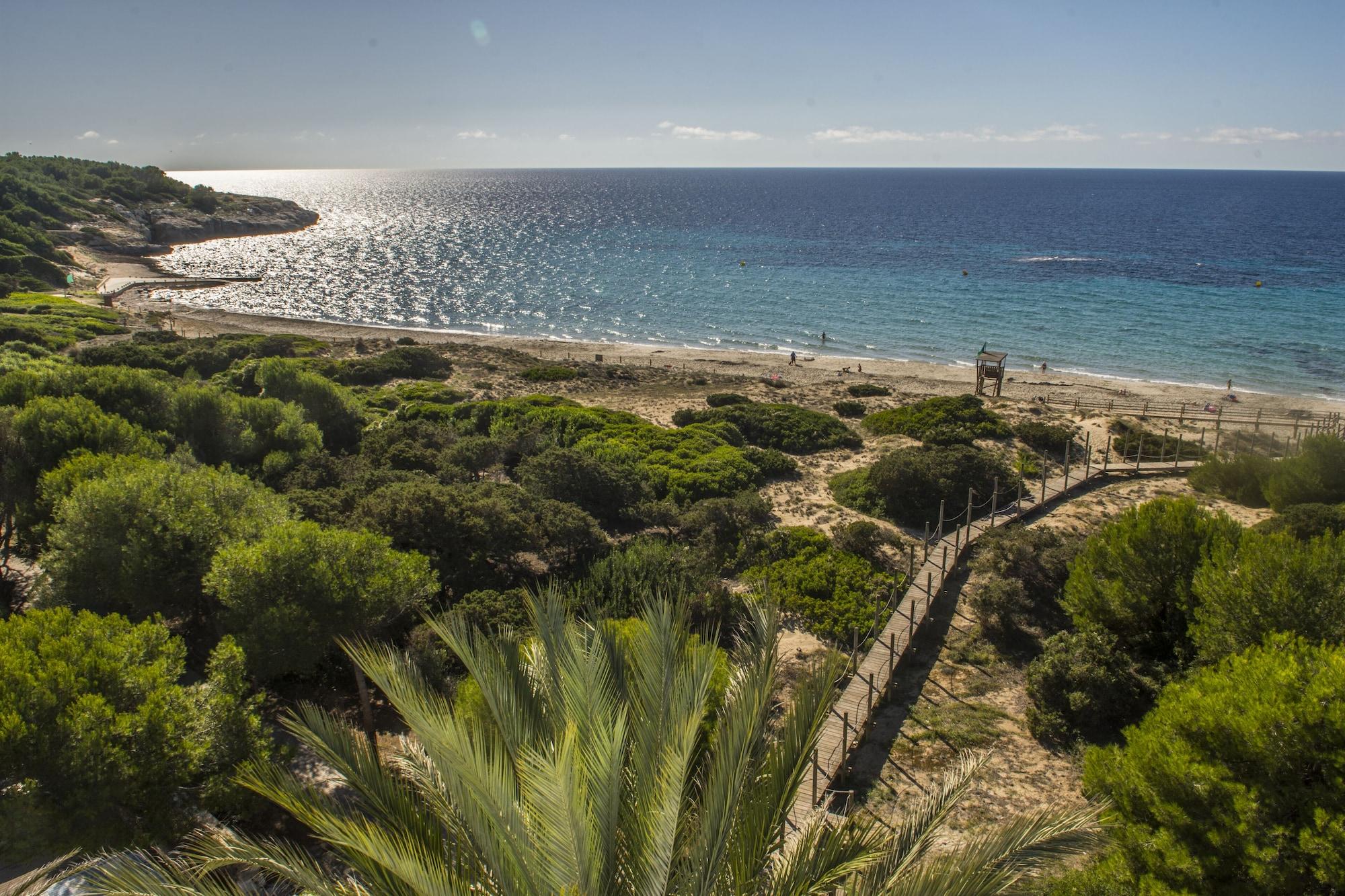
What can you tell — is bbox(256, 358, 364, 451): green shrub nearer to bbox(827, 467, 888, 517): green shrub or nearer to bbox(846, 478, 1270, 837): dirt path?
bbox(827, 467, 888, 517): green shrub

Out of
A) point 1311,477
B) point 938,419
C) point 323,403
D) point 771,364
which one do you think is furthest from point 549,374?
point 1311,477

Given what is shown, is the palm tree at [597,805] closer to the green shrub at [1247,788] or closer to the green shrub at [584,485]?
the green shrub at [1247,788]

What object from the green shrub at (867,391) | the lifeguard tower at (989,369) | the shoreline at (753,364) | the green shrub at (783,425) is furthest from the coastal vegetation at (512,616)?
the shoreline at (753,364)

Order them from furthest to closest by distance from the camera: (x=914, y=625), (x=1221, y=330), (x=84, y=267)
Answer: (x=84, y=267)
(x=1221, y=330)
(x=914, y=625)

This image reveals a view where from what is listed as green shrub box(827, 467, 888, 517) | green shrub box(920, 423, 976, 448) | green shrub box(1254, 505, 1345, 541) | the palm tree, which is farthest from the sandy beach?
the palm tree

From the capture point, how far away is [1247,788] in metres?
5.91

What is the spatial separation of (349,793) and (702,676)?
20.4 feet

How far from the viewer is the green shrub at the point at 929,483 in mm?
18344

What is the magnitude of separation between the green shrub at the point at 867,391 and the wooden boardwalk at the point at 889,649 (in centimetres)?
1405

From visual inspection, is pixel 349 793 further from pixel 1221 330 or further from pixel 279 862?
pixel 1221 330

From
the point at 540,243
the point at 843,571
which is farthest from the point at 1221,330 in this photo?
the point at 540,243

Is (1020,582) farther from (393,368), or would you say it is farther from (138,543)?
(393,368)

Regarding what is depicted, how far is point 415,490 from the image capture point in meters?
14.2

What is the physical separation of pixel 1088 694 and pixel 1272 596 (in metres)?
2.59
